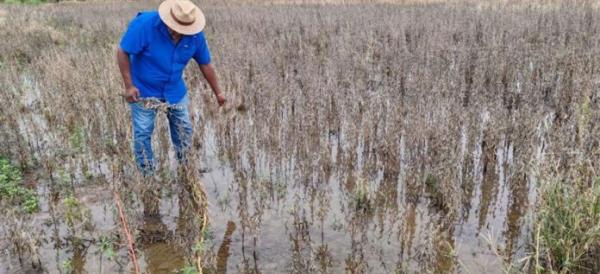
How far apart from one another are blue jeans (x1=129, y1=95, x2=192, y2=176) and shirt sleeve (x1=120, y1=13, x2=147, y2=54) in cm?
44

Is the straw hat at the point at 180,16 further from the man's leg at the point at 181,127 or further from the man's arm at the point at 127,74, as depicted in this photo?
the man's leg at the point at 181,127

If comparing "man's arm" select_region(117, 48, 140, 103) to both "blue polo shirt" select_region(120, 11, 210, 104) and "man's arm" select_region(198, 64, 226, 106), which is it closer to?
"blue polo shirt" select_region(120, 11, 210, 104)

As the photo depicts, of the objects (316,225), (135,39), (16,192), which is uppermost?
(135,39)

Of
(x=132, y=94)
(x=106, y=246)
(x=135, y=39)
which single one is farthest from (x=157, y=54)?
(x=106, y=246)

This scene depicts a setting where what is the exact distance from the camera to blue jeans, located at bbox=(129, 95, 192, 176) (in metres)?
3.98

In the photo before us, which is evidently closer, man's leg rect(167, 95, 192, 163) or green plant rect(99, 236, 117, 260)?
green plant rect(99, 236, 117, 260)

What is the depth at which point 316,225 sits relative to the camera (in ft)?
12.2

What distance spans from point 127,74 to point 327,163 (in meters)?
1.85

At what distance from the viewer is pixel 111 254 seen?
9.81ft

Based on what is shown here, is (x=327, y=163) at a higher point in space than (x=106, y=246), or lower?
higher

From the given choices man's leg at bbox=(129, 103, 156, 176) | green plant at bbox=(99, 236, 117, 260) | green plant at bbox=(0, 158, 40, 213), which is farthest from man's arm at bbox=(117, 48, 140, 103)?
green plant at bbox=(0, 158, 40, 213)

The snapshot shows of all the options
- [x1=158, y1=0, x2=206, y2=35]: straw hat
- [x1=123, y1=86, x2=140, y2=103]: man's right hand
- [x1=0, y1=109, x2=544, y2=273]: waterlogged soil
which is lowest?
[x1=0, y1=109, x2=544, y2=273]: waterlogged soil

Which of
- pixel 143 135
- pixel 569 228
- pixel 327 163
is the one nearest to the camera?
pixel 569 228

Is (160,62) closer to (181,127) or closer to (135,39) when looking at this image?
(135,39)
